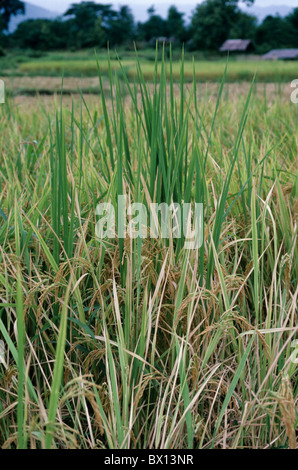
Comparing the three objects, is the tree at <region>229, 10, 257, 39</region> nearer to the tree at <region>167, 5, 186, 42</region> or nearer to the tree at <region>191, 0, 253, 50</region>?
the tree at <region>191, 0, 253, 50</region>

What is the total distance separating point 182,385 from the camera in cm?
65

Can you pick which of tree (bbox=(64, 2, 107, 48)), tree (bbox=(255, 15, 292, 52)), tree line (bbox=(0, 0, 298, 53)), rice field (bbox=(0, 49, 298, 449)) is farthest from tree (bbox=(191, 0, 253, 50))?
rice field (bbox=(0, 49, 298, 449))

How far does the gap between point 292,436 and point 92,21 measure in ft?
69.8

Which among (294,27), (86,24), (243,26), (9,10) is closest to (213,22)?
(243,26)

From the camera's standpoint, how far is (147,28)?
75.1 feet

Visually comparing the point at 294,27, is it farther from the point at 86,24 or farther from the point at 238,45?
→ the point at 86,24

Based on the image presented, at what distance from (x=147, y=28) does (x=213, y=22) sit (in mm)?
3471

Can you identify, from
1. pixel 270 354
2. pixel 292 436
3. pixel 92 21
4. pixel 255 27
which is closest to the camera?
pixel 292 436

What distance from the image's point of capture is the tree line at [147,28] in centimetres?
1906

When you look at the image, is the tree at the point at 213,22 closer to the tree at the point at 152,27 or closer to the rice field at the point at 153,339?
the tree at the point at 152,27

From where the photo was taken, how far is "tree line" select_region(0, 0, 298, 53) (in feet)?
62.5

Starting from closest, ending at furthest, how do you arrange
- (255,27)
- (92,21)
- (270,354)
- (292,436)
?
(292,436) < (270,354) < (92,21) < (255,27)
